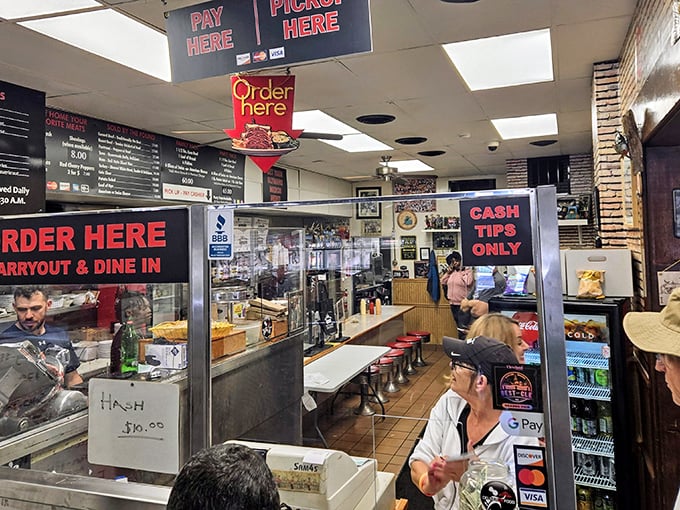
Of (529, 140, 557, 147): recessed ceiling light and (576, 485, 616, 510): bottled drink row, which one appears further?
(529, 140, 557, 147): recessed ceiling light

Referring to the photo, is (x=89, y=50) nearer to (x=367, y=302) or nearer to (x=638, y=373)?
(x=367, y=302)

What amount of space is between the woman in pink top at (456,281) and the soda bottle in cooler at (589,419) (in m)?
2.46

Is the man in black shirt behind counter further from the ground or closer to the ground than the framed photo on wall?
closer to the ground

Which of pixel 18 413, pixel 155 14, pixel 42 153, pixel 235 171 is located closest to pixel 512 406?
pixel 18 413

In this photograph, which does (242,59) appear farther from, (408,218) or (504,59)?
(504,59)

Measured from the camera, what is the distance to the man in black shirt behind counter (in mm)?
1457

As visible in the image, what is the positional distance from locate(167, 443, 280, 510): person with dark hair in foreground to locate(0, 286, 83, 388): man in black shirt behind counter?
0.79 meters

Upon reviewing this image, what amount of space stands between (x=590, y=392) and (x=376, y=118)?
3.37 meters

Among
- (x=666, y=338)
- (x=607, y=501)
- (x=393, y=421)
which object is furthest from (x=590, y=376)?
(x=393, y=421)

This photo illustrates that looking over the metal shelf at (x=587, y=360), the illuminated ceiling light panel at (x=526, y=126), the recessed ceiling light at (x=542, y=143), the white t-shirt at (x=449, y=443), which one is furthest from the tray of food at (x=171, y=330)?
the recessed ceiling light at (x=542, y=143)

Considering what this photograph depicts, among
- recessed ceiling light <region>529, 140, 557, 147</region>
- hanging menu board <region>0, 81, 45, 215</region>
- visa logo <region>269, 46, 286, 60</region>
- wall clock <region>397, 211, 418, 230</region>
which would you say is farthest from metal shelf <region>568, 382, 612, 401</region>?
recessed ceiling light <region>529, 140, 557, 147</region>

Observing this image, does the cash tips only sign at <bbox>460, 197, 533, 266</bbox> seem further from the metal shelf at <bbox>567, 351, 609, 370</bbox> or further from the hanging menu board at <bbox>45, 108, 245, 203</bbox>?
the hanging menu board at <bbox>45, 108, 245, 203</bbox>

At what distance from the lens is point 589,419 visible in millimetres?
3158

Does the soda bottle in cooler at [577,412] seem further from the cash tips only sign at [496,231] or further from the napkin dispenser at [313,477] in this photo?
the cash tips only sign at [496,231]
